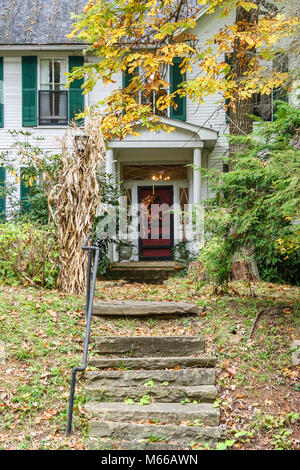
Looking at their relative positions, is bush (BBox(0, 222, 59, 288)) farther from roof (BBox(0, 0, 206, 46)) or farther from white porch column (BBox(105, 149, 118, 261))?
roof (BBox(0, 0, 206, 46))

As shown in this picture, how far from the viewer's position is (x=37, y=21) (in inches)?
526

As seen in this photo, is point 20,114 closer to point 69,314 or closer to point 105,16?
point 105,16

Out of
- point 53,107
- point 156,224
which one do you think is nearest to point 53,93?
point 53,107

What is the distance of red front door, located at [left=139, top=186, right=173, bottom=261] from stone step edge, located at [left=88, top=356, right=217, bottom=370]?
30.0 feet

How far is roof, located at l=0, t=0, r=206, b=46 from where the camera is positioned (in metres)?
12.9

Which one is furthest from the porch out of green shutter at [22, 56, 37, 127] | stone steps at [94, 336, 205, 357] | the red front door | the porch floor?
stone steps at [94, 336, 205, 357]

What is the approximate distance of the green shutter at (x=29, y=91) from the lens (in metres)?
13.0

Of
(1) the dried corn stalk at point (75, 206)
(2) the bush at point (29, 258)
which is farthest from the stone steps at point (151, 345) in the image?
(2) the bush at point (29, 258)

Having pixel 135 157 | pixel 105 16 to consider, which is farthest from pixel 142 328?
pixel 135 157

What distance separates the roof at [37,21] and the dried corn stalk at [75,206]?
6972 mm

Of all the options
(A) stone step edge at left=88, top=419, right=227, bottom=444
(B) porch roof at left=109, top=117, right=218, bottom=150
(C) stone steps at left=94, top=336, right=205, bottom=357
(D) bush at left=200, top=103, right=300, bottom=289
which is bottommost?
(A) stone step edge at left=88, top=419, right=227, bottom=444

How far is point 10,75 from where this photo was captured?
1309cm

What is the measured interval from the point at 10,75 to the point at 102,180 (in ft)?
15.8

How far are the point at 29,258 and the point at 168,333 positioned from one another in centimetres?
270
